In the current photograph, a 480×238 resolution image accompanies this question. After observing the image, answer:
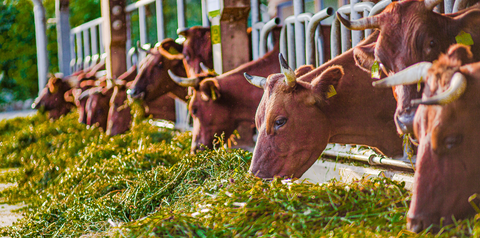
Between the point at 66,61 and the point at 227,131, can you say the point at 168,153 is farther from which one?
the point at 66,61

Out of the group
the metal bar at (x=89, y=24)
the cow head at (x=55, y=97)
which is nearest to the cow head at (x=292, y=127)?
the cow head at (x=55, y=97)

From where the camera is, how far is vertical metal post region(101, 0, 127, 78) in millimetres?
8547

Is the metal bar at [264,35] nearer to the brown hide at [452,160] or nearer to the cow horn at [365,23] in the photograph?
the cow horn at [365,23]

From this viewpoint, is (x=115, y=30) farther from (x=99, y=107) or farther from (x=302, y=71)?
(x=302, y=71)

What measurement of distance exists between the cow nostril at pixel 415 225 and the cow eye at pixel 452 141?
1.05ft

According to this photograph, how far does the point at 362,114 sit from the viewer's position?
3.50 m

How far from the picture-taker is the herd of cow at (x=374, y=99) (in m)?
2.03

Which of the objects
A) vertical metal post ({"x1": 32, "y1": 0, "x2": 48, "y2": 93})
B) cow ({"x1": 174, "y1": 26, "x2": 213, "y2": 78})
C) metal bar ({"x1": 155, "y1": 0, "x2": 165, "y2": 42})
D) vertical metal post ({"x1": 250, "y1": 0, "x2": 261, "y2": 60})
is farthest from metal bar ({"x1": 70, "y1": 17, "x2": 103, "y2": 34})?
vertical metal post ({"x1": 250, "y1": 0, "x2": 261, "y2": 60})

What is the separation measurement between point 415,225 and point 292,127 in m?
1.33

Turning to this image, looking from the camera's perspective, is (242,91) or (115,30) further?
(115,30)

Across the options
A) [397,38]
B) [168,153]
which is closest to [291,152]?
[397,38]

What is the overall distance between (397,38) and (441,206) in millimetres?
1101

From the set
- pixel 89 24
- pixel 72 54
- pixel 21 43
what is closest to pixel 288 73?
pixel 89 24

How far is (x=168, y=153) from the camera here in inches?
207
